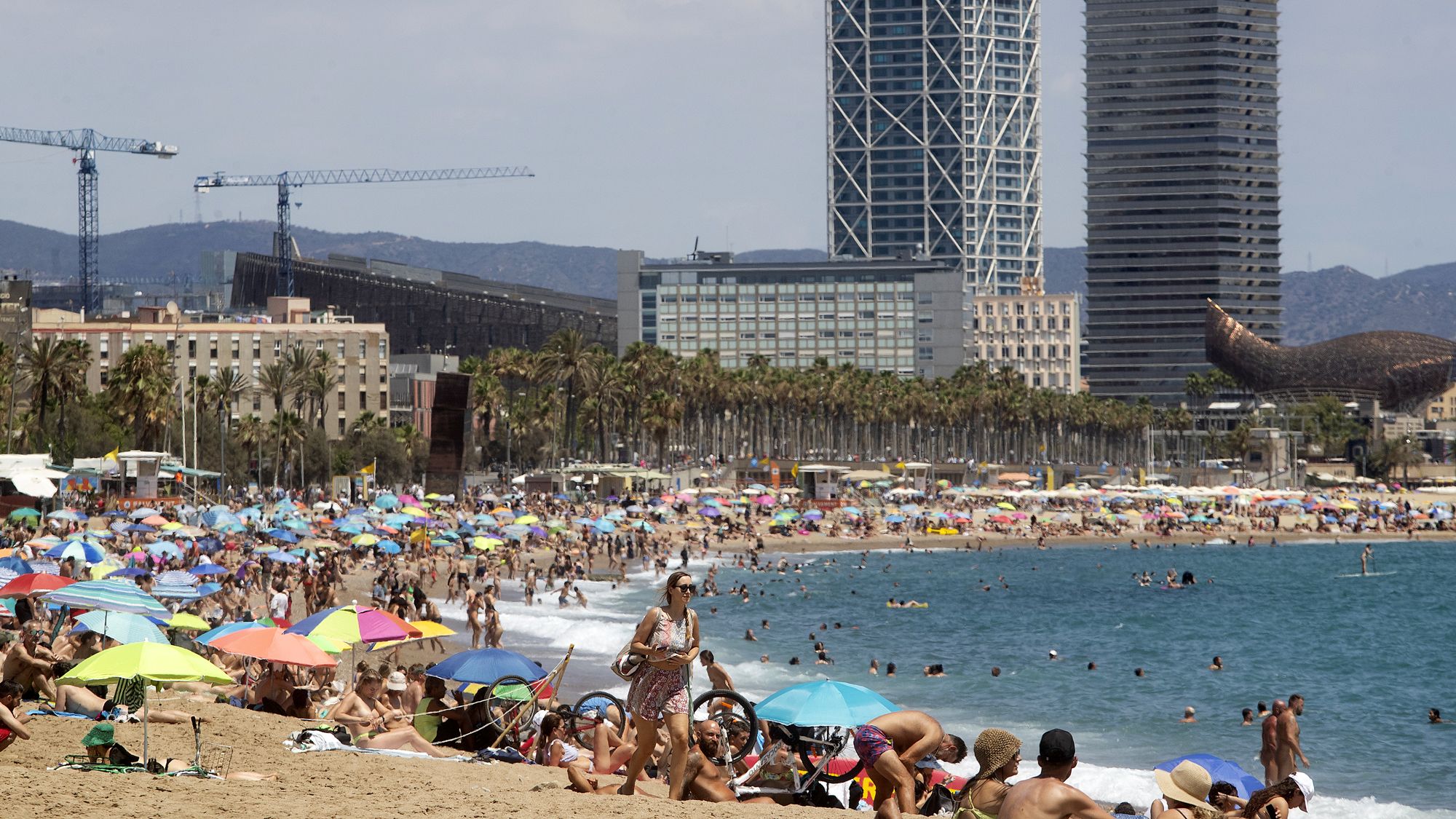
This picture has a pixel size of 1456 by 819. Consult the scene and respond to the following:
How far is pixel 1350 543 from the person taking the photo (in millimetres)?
95375

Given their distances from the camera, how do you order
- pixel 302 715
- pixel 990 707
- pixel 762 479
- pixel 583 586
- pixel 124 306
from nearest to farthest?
1. pixel 302 715
2. pixel 990 707
3. pixel 583 586
4. pixel 762 479
5. pixel 124 306

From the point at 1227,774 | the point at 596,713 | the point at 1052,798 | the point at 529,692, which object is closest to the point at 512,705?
the point at 529,692

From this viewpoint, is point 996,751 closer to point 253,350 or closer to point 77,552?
point 77,552

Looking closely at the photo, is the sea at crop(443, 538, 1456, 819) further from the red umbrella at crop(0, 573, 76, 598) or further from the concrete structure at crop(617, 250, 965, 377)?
the concrete structure at crop(617, 250, 965, 377)

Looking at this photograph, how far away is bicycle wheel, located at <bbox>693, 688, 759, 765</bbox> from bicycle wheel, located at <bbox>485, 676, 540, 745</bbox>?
2500 millimetres

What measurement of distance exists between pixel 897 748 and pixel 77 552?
75.0 feet

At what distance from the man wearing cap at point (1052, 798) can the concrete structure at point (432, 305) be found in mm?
158380

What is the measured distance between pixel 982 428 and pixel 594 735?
136086 mm

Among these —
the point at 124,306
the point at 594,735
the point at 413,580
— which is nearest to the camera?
the point at 594,735

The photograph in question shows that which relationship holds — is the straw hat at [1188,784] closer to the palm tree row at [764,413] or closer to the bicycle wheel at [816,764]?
the bicycle wheel at [816,764]

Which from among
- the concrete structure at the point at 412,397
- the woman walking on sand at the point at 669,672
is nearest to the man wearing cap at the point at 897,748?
the woman walking on sand at the point at 669,672

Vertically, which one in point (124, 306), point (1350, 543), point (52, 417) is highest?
point (124, 306)

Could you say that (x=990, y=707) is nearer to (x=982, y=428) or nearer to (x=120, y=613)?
(x=120, y=613)

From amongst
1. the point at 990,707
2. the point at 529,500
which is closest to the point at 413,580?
the point at 990,707
